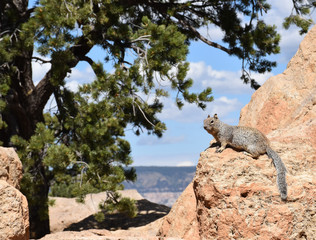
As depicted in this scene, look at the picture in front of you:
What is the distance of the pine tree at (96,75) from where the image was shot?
873 cm

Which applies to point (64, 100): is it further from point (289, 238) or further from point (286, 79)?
point (289, 238)

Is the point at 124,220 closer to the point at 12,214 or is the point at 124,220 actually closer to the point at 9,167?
the point at 9,167

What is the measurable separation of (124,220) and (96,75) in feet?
13.4

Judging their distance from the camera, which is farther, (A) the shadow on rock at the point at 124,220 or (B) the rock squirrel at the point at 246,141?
(A) the shadow on rock at the point at 124,220

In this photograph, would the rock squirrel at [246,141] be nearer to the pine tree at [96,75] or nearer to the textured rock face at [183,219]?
the textured rock face at [183,219]

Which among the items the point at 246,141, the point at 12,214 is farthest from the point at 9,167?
the point at 246,141

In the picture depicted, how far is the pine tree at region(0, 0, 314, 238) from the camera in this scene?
8734 mm

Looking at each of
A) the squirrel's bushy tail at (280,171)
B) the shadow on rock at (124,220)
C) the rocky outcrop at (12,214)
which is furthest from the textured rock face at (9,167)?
the shadow on rock at (124,220)

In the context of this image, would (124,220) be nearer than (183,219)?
No

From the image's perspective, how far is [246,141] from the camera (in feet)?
17.9

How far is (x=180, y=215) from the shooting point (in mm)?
6293

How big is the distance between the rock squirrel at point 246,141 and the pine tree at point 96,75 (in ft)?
9.97

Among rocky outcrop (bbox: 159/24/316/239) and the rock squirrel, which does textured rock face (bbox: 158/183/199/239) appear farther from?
the rock squirrel

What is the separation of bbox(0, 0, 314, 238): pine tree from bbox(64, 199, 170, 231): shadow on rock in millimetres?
994
